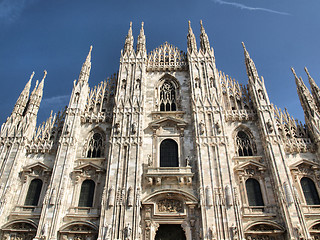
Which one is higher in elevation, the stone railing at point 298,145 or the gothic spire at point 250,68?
the gothic spire at point 250,68

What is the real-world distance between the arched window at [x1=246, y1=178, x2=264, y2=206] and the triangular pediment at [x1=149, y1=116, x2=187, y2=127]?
6658mm

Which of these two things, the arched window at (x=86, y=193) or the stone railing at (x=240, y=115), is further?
the stone railing at (x=240, y=115)

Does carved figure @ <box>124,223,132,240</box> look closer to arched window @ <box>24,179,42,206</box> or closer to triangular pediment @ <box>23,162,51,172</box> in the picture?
arched window @ <box>24,179,42,206</box>

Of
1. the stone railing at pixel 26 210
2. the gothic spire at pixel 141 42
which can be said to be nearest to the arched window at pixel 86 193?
the stone railing at pixel 26 210

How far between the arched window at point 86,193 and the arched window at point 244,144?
38.5 ft

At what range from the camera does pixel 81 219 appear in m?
17.4

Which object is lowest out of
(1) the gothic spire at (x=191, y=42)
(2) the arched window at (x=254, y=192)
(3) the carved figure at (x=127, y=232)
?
(3) the carved figure at (x=127, y=232)

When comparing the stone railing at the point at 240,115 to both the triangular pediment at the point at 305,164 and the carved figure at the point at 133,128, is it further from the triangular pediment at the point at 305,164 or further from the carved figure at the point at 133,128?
the carved figure at the point at 133,128

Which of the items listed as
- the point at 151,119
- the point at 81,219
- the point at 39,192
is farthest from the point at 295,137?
the point at 39,192

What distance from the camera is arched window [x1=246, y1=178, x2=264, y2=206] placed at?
1794 cm

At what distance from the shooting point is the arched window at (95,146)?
68.3 feet

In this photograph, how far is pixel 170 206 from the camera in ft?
58.1

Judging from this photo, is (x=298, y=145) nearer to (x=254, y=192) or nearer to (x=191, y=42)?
(x=254, y=192)

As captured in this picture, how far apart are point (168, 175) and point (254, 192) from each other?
6293 mm
